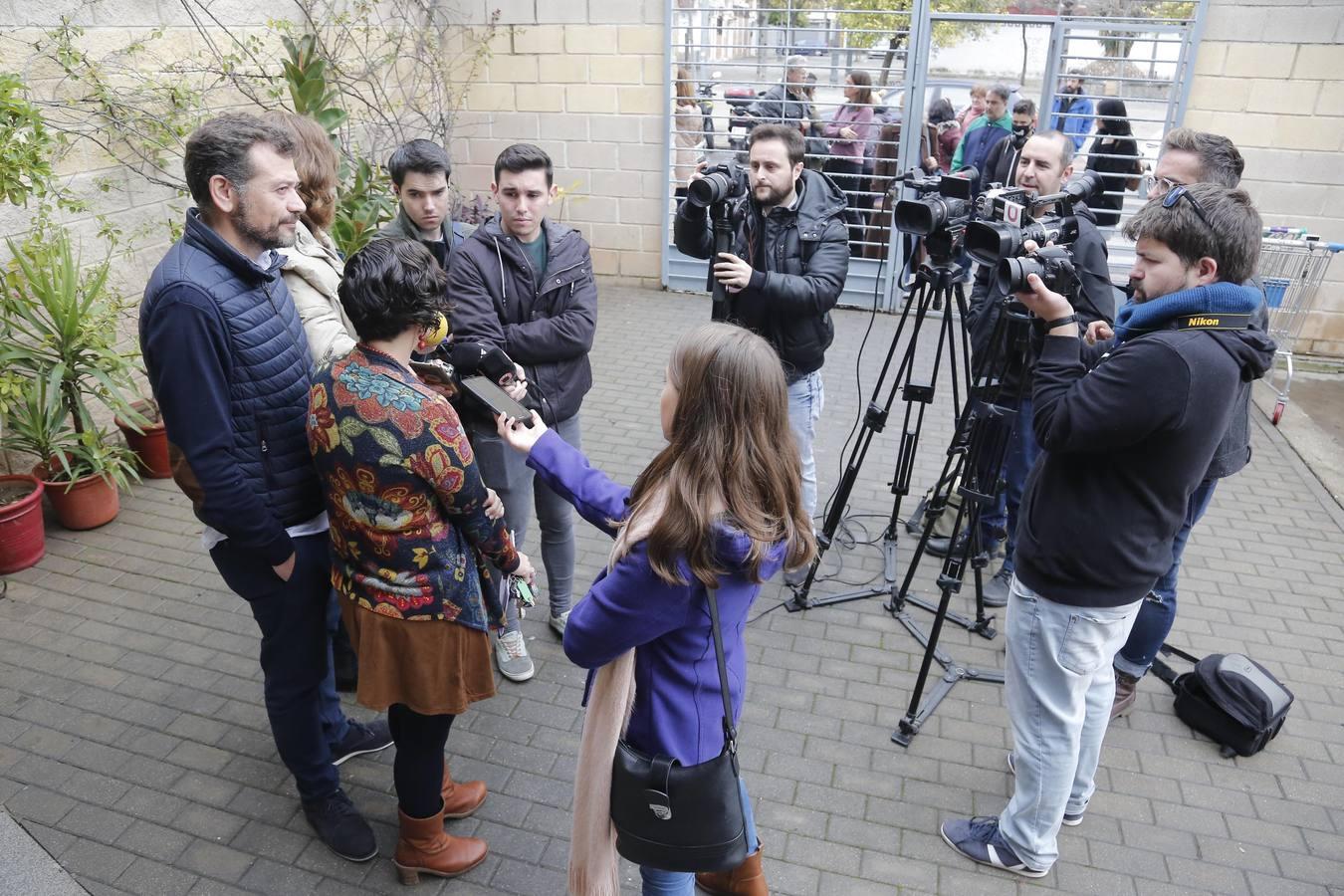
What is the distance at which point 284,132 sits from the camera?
2566 mm

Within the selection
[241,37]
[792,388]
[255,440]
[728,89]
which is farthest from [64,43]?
[728,89]

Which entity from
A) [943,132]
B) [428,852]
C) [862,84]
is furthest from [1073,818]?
[943,132]

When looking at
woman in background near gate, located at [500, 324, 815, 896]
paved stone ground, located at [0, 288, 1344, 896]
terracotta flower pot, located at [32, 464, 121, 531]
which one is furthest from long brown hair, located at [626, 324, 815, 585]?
terracotta flower pot, located at [32, 464, 121, 531]

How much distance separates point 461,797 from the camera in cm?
297

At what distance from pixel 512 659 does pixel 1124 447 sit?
7.80ft

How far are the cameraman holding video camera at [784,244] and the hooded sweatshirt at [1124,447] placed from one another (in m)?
1.45

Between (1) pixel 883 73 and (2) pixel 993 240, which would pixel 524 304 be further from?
(1) pixel 883 73

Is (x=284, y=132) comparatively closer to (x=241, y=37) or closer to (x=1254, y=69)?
(x=241, y=37)

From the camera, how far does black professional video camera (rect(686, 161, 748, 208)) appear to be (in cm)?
368

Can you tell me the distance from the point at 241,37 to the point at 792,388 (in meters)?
4.89

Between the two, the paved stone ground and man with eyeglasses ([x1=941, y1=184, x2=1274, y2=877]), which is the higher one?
man with eyeglasses ([x1=941, y1=184, x2=1274, y2=877])

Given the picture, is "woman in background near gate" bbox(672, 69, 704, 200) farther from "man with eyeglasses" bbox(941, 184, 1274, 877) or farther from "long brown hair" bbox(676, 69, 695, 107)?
"man with eyeglasses" bbox(941, 184, 1274, 877)

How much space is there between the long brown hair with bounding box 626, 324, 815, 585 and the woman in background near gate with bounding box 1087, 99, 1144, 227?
6625 millimetres

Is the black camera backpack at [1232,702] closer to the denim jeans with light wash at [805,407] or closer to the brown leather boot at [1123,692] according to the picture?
the brown leather boot at [1123,692]
